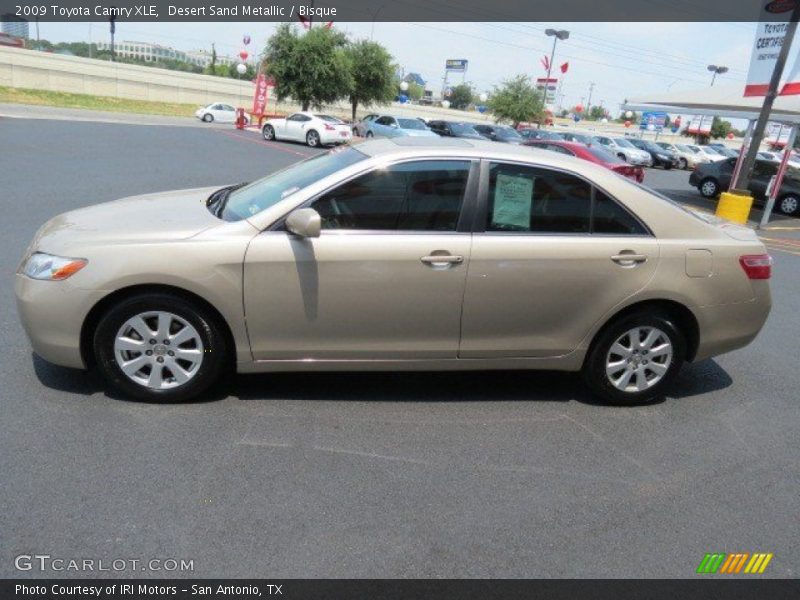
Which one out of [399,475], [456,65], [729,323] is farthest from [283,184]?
[456,65]

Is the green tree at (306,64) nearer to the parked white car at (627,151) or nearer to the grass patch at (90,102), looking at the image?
the grass patch at (90,102)

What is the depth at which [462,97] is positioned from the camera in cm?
13162

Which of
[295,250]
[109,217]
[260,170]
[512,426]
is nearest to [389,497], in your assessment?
[512,426]

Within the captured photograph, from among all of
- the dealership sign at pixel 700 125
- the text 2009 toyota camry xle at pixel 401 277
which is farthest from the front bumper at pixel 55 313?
the dealership sign at pixel 700 125

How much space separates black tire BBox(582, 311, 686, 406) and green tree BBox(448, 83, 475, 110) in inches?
5184

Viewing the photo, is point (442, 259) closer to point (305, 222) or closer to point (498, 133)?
point (305, 222)

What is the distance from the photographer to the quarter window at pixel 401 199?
3824 mm

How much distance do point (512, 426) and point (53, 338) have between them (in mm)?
2793

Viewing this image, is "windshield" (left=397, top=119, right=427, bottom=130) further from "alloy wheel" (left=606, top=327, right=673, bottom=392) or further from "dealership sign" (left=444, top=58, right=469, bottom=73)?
"dealership sign" (left=444, top=58, right=469, bottom=73)

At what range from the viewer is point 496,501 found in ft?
10.5

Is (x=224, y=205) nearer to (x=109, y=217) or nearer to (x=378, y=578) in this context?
(x=109, y=217)

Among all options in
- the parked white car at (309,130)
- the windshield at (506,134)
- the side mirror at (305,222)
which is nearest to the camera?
the side mirror at (305,222)

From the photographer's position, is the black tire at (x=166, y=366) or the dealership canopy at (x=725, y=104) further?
the dealership canopy at (x=725, y=104)

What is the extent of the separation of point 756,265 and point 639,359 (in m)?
1.06
